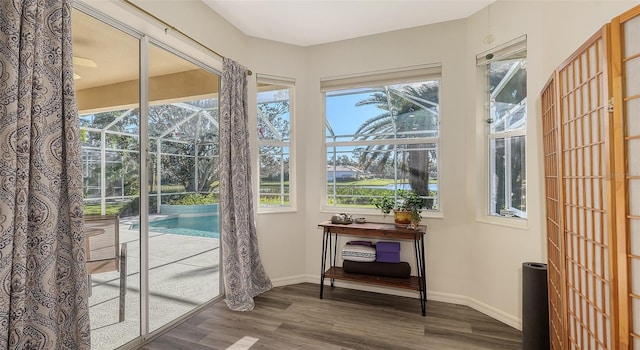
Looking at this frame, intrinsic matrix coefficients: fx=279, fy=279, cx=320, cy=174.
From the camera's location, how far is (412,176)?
2.99m

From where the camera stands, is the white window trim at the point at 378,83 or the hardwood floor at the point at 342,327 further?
the white window trim at the point at 378,83

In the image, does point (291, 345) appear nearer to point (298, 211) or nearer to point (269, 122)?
point (298, 211)

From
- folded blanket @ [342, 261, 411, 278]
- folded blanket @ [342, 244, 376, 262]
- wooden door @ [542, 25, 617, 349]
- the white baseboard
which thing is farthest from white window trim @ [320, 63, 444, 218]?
wooden door @ [542, 25, 617, 349]

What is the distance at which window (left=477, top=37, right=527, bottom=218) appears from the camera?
2.34 m

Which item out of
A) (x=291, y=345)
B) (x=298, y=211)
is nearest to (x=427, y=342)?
(x=291, y=345)

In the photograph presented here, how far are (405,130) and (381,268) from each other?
1461 mm

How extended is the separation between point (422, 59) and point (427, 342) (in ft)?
8.37

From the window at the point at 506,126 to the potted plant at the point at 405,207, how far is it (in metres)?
0.66

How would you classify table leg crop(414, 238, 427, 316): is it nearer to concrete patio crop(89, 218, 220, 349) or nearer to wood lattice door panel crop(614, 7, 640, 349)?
wood lattice door panel crop(614, 7, 640, 349)

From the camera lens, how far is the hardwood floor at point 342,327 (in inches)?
80.5

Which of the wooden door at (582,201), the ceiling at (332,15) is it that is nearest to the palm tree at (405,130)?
the ceiling at (332,15)

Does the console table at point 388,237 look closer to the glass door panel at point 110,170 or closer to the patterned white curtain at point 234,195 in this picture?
the patterned white curtain at point 234,195

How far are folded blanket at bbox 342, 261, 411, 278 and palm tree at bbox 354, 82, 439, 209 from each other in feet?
2.28

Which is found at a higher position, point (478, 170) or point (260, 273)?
point (478, 170)
